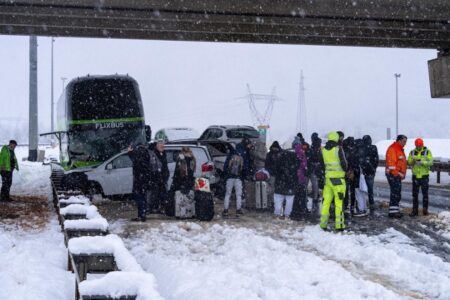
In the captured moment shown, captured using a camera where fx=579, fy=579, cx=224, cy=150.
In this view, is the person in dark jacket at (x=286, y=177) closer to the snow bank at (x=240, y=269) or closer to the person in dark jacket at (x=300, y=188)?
the person in dark jacket at (x=300, y=188)

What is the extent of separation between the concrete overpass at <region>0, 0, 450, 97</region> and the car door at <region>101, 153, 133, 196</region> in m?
3.87

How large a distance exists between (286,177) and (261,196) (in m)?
2.00

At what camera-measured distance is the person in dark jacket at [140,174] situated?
1277 centimetres

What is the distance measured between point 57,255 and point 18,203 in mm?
8354

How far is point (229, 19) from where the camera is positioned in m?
15.6

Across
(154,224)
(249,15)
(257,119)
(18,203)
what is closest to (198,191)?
(154,224)

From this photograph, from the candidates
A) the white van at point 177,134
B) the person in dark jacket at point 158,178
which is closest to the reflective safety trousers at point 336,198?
the person in dark jacket at point 158,178

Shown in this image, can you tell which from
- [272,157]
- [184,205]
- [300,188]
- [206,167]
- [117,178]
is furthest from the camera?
[117,178]

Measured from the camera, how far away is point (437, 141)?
6138 cm

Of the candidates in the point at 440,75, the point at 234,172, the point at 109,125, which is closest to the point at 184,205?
the point at 234,172

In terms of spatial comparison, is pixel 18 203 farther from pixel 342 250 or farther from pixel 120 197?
pixel 342 250

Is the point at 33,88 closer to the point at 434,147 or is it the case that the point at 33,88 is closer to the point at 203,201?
the point at 203,201

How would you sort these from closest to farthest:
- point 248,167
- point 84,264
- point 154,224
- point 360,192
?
point 84,264, point 154,224, point 360,192, point 248,167

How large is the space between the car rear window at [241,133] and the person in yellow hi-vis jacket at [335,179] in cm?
1025
